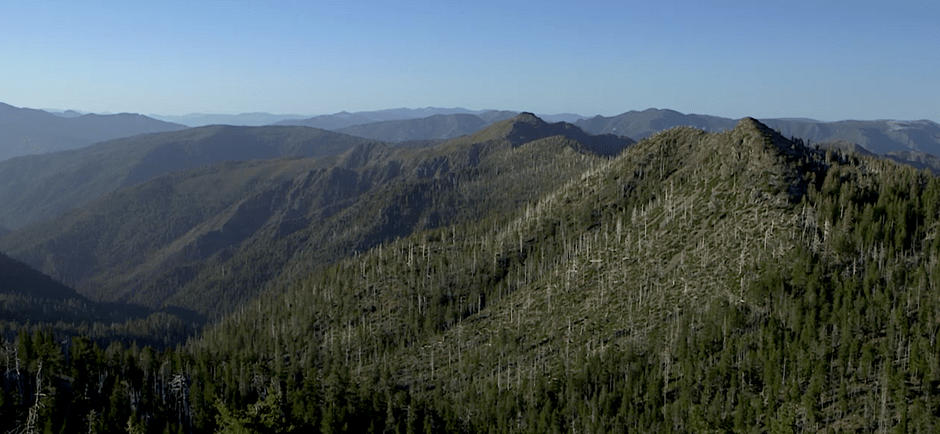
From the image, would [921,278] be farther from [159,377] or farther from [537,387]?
[159,377]

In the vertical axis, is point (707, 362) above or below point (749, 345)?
below

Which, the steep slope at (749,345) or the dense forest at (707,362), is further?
the steep slope at (749,345)

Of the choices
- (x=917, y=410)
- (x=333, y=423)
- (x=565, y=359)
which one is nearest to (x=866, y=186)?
(x=917, y=410)


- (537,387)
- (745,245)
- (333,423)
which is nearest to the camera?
(333,423)

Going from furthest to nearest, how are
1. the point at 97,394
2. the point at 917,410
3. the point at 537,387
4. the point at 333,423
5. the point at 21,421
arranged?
1. the point at 537,387
2. the point at 97,394
3. the point at 333,423
4. the point at 21,421
5. the point at 917,410

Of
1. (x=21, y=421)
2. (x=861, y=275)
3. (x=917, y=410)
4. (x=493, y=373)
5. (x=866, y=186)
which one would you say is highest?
(x=866, y=186)

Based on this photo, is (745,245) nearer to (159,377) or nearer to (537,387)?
(537,387)

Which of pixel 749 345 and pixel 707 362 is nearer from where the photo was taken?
pixel 749 345

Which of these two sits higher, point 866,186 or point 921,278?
point 866,186

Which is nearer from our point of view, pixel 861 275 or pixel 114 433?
pixel 114 433

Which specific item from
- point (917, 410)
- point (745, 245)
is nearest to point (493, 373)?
point (745, 245)

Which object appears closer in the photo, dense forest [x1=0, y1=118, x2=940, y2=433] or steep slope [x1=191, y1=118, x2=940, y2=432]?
dense forest [x1=0, y1=118, x2=940, y2=433]
